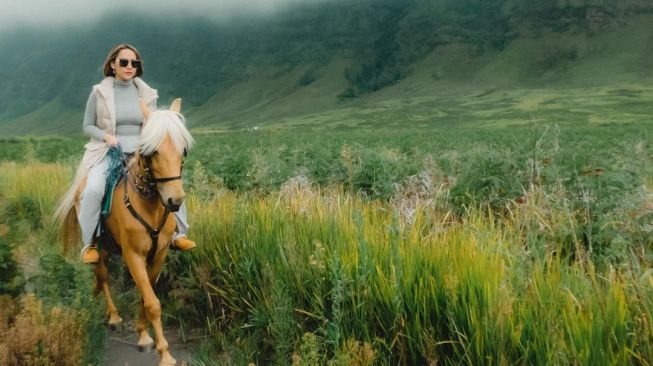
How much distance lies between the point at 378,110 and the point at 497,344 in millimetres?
176192

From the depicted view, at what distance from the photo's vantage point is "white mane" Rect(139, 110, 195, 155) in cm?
435

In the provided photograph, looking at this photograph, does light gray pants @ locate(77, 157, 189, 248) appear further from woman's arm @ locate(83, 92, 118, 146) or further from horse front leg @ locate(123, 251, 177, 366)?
horse front leg @ locate(123, 251, 177, 366)

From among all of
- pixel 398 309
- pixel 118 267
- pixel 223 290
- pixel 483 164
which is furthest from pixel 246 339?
pixel 483 164

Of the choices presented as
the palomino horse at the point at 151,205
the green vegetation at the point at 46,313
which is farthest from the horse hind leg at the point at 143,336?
the green vegetation at the point at 46,313

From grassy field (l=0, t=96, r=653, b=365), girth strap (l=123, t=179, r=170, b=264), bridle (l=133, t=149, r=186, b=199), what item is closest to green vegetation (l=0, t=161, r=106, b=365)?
grassy field (l=0, t=96, r=653, b=365)

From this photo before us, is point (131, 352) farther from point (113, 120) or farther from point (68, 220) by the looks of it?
point (113, 120)

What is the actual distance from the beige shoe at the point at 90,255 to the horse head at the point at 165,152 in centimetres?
137

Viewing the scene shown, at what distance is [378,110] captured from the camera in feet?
580

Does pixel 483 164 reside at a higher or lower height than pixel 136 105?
lower

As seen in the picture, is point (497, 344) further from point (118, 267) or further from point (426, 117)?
point (426, 117)

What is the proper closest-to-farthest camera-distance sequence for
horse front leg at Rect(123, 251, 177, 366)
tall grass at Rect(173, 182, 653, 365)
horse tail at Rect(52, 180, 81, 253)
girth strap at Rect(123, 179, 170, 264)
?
tall grass at Rect(173, 182, 653, 365) < horse front leg at Rect(123, 251, 177, 366) < girth strap at Rect(123, 179, 170, 264) < horse tail at Rect(52, 180, 81, 253)

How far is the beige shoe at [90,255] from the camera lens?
528 cm

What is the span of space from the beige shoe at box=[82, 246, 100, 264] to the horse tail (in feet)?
2.85

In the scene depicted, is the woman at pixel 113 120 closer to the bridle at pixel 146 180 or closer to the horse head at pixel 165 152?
the bridle at pixel 146 180
